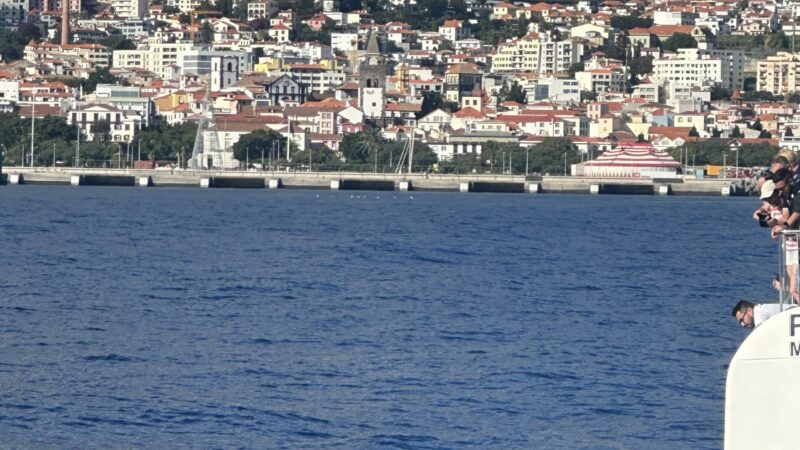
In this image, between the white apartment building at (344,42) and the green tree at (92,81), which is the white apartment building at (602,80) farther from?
the green tree at (92,81)

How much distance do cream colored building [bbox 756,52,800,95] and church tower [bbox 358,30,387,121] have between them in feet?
94.2

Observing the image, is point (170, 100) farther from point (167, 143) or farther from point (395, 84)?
point (167, 143)

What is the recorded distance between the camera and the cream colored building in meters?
162

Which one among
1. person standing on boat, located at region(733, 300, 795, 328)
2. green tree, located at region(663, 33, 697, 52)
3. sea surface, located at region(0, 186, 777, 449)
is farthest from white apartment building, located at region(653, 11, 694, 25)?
person standing on boat, located at region(733, 300, 795, 328)

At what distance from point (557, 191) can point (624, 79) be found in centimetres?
6259

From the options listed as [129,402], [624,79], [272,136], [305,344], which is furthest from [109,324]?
[624,79]

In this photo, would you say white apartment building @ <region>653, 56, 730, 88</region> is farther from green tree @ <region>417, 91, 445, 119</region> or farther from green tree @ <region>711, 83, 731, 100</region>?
green tree @ <region>417, 91, 445, 119</region>

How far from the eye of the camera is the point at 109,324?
87.1 ft

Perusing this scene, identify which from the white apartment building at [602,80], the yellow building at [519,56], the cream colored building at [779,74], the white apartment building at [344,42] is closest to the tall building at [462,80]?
the white apartment building at [602,80]

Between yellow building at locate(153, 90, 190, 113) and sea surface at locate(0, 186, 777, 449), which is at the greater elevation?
yellow building at locate(153, 90, 190, 113)

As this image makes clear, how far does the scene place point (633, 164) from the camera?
355 feet

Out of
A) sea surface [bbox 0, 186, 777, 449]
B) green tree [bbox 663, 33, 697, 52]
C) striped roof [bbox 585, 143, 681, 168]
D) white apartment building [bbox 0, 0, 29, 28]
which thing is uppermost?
white apartment building [bbox 0, 0, 29, 28]

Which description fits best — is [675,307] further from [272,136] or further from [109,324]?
[272,136]

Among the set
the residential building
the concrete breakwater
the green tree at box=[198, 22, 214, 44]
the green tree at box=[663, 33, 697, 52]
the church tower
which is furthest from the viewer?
the green tree at box=[198, 22, 214, 44]
